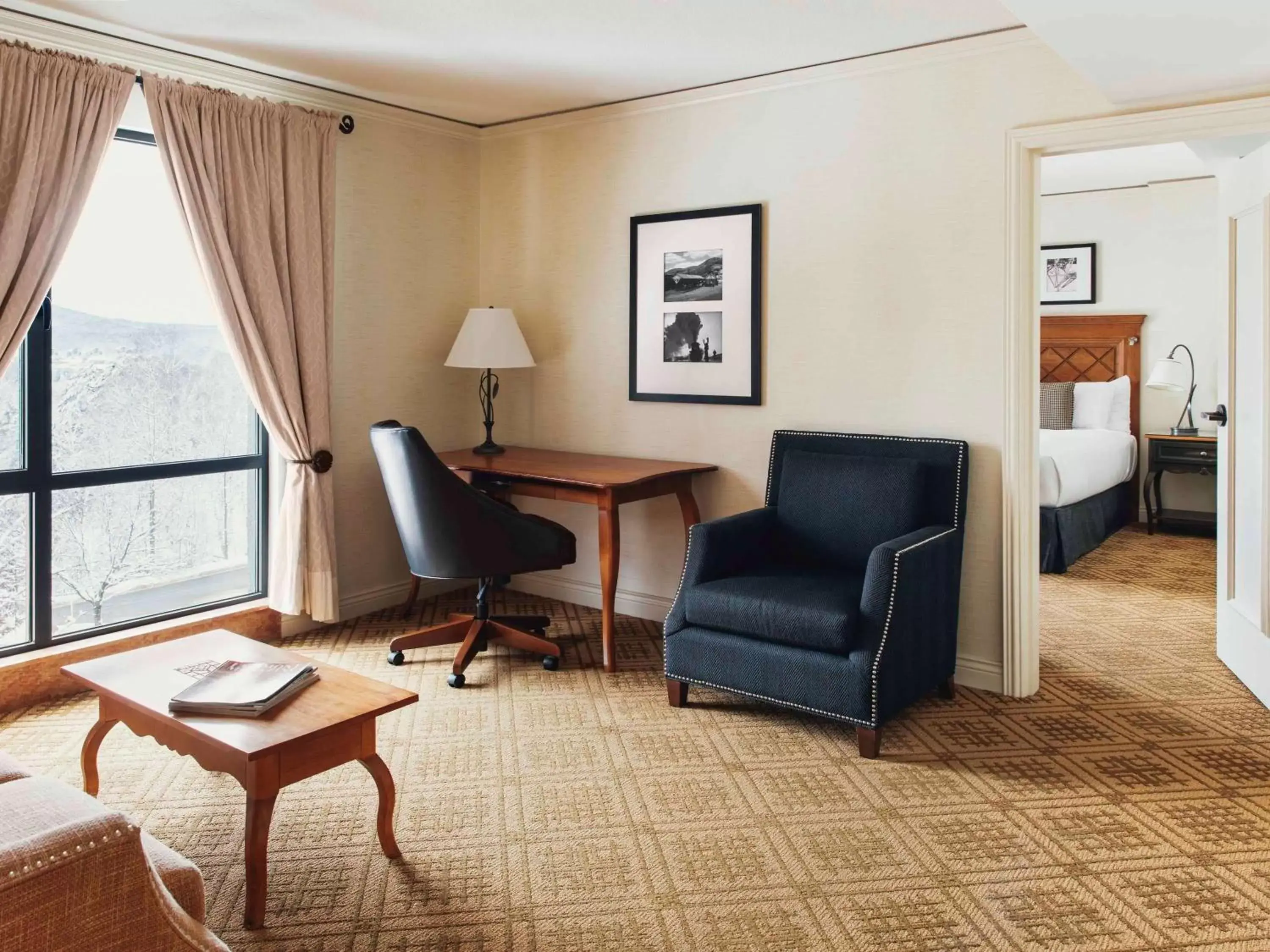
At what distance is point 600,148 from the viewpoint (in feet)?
15.0

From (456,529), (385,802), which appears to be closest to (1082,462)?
(456,529)

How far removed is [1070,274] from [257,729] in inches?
271

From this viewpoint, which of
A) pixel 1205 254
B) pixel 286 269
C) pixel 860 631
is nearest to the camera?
pixel 860 631

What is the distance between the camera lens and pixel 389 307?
4629 mm

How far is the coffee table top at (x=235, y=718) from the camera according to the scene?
7.23 feet

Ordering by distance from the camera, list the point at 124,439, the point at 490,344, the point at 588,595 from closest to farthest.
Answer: the point at 124,439, the point at 490,344, the point at 588,595

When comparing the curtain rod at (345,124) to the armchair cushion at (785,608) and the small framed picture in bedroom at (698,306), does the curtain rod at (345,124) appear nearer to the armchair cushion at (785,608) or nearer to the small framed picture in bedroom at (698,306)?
the small framed picture in bedroom at (698,306)

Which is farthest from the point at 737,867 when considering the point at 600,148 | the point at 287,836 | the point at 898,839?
the point at 600,148

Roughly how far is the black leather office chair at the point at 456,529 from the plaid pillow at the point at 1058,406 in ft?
15.5

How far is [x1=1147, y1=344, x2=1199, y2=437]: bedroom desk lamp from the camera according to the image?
6.75m

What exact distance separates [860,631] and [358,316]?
8.82 feet

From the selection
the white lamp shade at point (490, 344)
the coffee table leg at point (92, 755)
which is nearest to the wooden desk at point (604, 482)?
the white lamp shade at point (490, 344)

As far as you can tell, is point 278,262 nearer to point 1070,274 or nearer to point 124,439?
point 124,439

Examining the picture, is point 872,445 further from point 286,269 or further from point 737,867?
point 286,269
